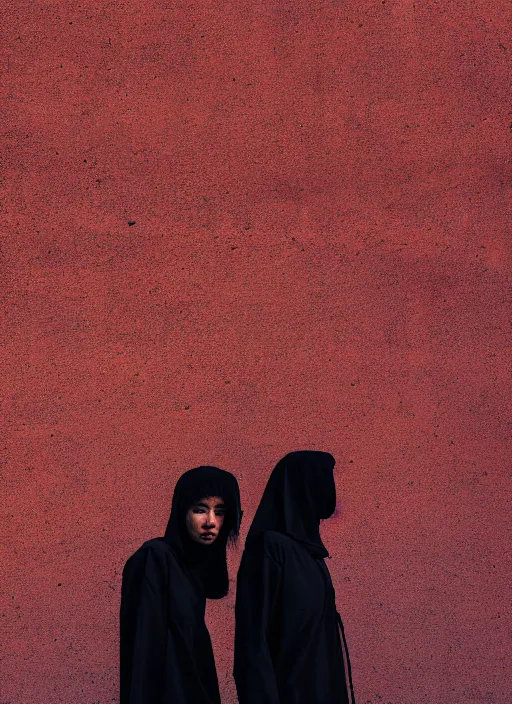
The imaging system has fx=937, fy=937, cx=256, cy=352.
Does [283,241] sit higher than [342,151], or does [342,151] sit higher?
[342,151]

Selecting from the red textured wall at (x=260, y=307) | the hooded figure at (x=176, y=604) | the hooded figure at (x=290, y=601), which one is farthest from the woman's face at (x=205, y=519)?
the red textured wall at (x=260, y=307)

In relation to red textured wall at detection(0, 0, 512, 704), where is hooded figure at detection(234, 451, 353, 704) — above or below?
below

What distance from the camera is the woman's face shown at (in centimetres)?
359

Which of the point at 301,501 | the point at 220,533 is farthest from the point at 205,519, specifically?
the point at 301,501

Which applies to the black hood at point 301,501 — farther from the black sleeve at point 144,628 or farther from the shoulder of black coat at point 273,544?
the black sleeve at point 144,628

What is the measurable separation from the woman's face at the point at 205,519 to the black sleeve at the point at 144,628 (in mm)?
187

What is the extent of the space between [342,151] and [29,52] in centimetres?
176

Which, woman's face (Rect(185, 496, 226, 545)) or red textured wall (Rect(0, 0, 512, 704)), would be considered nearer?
woman's face (Rect(185, 496, 226, 545))

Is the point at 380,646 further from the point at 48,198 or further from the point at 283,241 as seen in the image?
the point at 48,198

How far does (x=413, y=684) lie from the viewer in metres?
4.85

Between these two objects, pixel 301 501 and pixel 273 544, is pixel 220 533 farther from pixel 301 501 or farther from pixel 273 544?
pixel 301 501

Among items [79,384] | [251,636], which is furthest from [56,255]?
[251,636]

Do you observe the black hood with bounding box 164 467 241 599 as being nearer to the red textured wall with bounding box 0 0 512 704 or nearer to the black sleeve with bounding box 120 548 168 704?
the black sleeve with bounding box 120 548 168 704

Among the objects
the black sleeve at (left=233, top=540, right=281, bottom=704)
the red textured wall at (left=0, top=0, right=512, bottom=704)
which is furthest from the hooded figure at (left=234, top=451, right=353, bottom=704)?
the red textured wall at (left=0, top=0, right=512, bottom=704)
